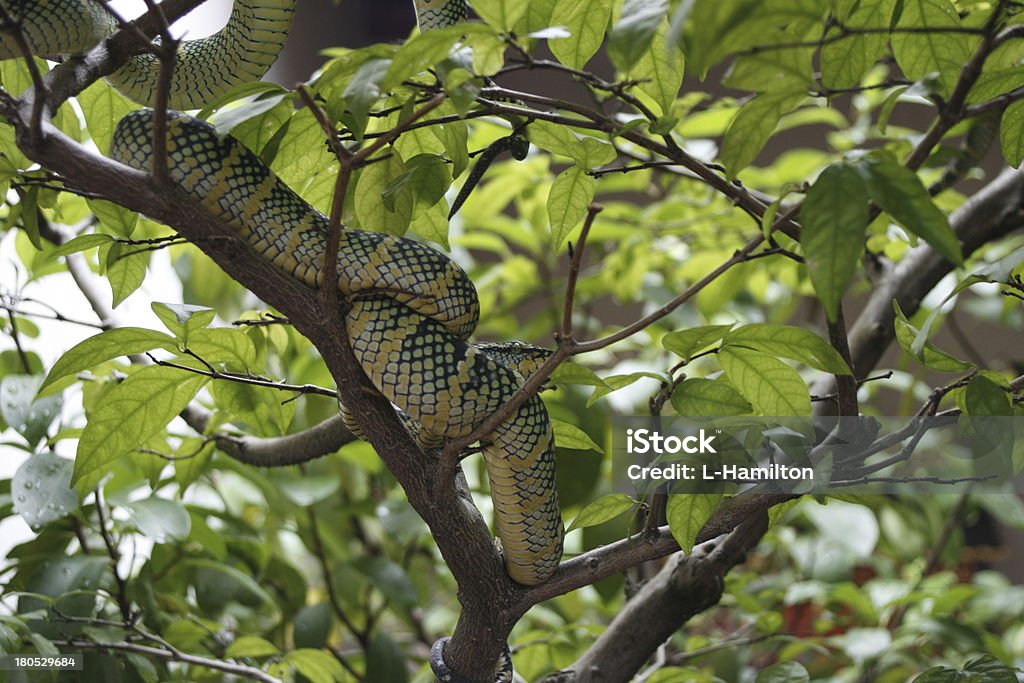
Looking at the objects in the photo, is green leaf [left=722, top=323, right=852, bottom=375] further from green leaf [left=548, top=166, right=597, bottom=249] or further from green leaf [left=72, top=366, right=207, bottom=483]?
green leaf [left=72, top=366, right=207, bottom=483]

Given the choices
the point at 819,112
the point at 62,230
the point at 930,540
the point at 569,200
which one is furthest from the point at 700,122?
the point at 930,540

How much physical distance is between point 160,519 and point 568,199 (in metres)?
0.50

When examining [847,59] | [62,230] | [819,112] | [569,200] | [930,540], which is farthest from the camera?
[930,540]

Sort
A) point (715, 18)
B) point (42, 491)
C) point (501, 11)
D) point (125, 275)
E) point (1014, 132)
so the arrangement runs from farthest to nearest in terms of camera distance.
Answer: point (42, 491) → point (125, 275) → point (1014, 132) → point (501, 11) → point (715, 18)

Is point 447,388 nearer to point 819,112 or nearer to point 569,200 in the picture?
point 569,200

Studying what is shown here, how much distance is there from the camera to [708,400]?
574mm

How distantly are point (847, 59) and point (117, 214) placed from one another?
1.52 feet

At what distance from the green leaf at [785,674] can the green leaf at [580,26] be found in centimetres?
50

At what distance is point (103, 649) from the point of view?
2.45ft

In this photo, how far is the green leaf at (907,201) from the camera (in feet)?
1.16

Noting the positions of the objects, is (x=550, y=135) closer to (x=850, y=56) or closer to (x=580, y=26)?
(x=580, y=26)

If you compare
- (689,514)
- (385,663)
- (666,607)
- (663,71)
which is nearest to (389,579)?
(385,663)

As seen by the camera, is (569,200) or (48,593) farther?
(48,593)

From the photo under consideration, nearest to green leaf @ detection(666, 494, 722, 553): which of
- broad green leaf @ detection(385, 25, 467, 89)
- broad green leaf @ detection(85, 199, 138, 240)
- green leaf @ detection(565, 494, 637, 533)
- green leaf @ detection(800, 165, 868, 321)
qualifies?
green leaf @ detection(565, 494, 637, 533)
